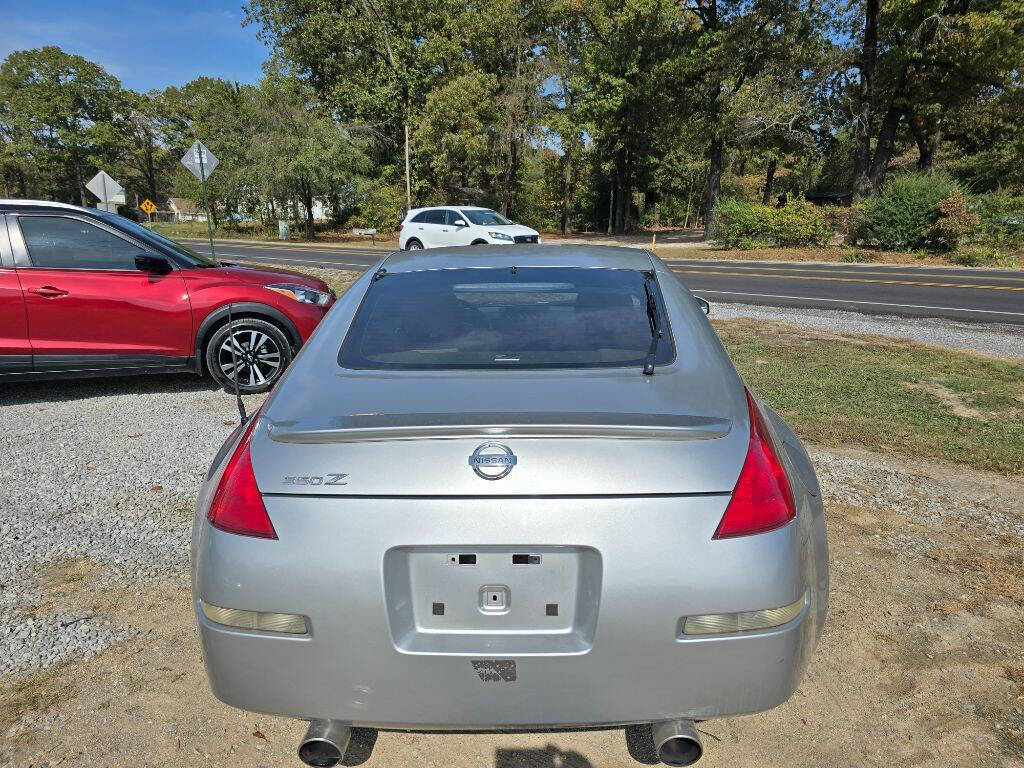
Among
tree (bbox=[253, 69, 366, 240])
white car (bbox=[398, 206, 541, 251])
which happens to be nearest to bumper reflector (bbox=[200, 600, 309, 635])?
white car (bbox=[398, 206, 541, 251])

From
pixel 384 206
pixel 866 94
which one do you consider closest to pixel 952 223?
pixel 866 94

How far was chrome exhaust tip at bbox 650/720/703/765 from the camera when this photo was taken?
5.87ft

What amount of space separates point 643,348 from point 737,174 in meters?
74.4

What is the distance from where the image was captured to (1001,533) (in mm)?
3617

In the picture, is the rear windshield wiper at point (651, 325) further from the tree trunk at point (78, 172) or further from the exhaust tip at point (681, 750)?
the tree trunk at point (78, 172)

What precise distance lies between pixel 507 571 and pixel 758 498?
0.66 m

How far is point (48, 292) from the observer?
5648mm

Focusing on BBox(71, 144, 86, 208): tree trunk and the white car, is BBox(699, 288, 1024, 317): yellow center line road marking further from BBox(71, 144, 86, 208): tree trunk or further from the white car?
BBox(71, 144, 86, 208): tree trunk

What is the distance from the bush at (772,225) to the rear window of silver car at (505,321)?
2679cm

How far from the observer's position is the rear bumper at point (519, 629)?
1648mm

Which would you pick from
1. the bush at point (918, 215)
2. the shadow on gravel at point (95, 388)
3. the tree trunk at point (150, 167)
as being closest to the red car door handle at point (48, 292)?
the shadow on gravel at point (95, 388)

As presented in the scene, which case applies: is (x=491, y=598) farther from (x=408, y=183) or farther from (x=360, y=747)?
(x=408, y=183)

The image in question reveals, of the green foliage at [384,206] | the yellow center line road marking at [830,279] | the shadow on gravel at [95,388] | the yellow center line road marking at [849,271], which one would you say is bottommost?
the shadow on gravel at [95,388]

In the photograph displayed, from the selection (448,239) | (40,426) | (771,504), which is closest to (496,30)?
(448,239)
